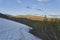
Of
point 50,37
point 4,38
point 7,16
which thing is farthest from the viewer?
point 7,16

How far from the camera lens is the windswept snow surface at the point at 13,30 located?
1510mm

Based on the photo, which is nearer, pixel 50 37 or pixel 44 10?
pixel 50 37

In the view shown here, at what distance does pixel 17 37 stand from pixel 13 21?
26 cm

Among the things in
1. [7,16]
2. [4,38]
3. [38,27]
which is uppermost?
[7,16]

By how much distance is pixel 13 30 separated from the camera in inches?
63.5

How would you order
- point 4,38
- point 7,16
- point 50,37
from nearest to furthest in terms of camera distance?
1. point 4,38
2. point 50,37
3. point 7,16

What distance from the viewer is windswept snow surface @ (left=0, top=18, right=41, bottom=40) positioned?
1510mm

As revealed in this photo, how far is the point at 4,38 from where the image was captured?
4.91ft

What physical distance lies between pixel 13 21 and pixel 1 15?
165 millimetres

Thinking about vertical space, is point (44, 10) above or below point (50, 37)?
above

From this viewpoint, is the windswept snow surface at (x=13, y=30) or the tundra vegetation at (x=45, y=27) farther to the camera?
the tundra vegetation at (x=45, y=27)

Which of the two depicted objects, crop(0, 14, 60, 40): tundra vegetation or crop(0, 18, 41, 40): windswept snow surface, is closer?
crop(0, 18, 41, 40): windswept snow surface

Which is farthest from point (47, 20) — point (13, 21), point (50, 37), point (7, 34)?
point (7, 34)

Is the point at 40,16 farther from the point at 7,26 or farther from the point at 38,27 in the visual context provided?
the point at 7,26
